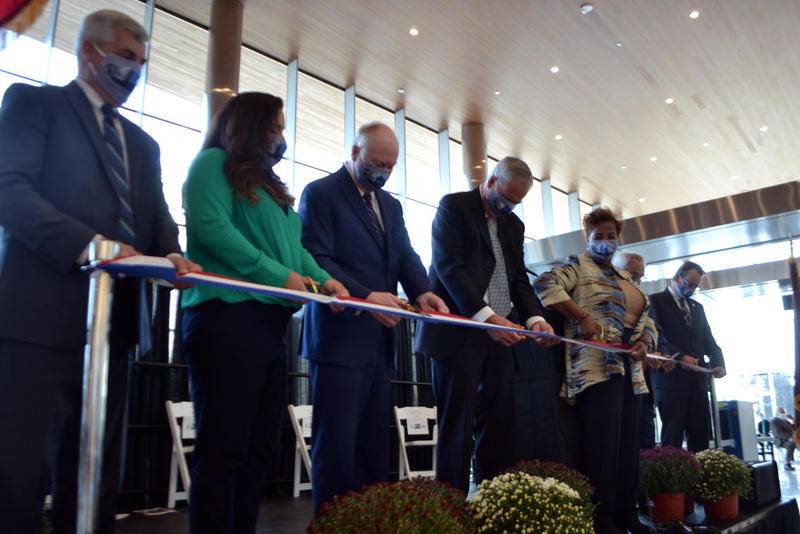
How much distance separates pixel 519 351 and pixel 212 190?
209 centimetres

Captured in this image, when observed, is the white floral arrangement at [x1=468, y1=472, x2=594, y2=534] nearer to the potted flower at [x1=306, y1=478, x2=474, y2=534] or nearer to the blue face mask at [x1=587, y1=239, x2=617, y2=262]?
the potted flower at [x1=306, y1=478, x2=474, y2=534]

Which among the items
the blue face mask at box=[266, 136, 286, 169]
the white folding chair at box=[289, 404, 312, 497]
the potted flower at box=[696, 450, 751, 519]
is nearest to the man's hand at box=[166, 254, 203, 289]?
the blue face mask at box=[266, 136, 286, 169]

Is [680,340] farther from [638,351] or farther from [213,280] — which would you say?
[213,280]

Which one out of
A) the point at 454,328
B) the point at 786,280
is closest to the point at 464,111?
the point at 786,280

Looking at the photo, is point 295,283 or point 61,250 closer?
point 61,250

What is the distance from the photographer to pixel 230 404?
65.3 inches

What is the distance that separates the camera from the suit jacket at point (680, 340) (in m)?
4.55

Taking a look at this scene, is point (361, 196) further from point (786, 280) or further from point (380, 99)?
point (786, 280)

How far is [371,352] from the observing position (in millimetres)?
2078

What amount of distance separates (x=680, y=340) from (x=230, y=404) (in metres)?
3.92

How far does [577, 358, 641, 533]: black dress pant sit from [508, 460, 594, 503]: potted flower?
23cm

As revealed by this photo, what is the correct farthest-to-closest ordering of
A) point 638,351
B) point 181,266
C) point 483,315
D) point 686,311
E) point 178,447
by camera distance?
point 686,311
point 178,447
point 638,351
point 483,315
point 181,266

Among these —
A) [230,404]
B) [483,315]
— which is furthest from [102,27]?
[483,315]

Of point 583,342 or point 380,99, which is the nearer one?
point 583,342
